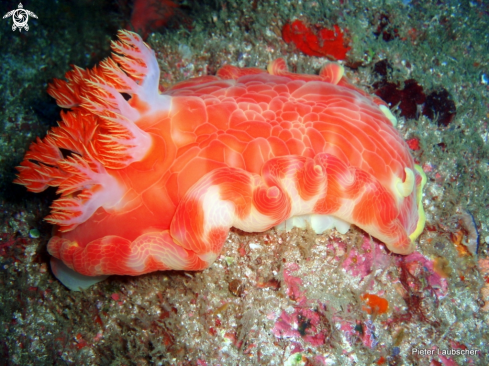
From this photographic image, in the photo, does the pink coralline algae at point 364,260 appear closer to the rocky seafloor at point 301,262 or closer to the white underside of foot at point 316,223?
the rocky seafloor at point 301,262

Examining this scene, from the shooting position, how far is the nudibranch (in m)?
2.28

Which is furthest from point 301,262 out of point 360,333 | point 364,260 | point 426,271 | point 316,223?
point 426,271

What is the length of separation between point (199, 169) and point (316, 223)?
1.20m

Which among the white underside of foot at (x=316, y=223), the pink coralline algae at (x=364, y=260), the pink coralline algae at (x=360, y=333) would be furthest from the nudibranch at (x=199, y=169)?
the pink coralline algae at (x=360, y=333)

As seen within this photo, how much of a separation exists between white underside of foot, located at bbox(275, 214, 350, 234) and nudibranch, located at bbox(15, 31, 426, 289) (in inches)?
0.4

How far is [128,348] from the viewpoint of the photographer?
2912mm

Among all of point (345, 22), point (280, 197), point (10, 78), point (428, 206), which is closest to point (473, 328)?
point (428, 206)

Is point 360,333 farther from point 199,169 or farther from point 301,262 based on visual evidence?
point 199,169

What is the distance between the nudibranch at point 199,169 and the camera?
89.9 inches

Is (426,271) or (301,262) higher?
(301,262)

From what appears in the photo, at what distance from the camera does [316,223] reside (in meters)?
2.77

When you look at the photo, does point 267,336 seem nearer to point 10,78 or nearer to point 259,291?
point 259,291

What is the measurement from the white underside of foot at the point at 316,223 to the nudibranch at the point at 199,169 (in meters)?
0.01

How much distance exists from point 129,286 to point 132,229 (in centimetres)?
103
